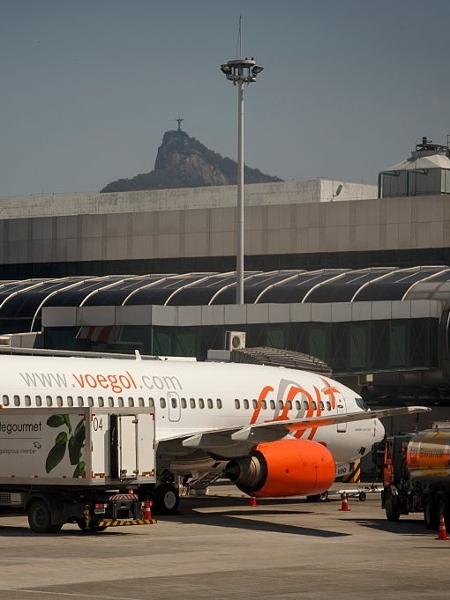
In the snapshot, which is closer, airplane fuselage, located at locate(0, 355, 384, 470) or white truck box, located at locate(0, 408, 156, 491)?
white truck box, located at locate(0, 408, 156, 491)

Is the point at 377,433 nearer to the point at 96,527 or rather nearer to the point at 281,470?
the point at 281,470

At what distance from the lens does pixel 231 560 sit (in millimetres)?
28250

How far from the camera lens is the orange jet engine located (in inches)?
1511

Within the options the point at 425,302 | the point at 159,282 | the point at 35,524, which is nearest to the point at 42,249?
the point at 159,282

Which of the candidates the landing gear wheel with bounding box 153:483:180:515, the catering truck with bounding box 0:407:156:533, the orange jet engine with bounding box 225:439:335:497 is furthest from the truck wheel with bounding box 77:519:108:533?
the landing gear wheel with bounding box 153:483:180:515

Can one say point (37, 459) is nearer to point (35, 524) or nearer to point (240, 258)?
point (35, 524)

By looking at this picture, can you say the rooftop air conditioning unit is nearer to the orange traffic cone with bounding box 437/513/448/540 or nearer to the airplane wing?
the airplane wing

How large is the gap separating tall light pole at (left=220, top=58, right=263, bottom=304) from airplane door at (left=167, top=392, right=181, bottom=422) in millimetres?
24391

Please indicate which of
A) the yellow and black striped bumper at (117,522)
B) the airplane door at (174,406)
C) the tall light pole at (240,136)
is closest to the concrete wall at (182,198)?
the tall light pole at (240,136)

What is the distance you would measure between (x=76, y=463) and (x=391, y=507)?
390 inches

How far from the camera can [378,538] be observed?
3356 centimetres

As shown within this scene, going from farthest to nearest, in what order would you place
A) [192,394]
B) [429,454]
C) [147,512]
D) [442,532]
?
[192,394] → [147,512] → [429,454] → [442,532]

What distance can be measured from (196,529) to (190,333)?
3010 centimetres

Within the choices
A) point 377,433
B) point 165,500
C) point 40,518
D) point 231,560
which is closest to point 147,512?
point 165,500
